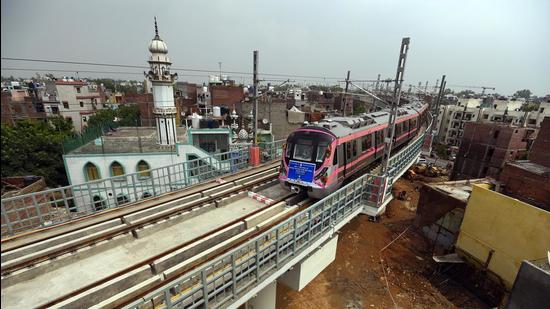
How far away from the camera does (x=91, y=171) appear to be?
20.3 metres

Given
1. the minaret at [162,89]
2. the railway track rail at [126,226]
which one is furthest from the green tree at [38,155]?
the railway track rail at [126,226]

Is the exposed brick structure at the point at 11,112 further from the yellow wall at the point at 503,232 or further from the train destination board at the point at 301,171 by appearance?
the yellow wall at the point at 503,232

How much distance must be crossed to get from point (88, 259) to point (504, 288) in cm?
1968

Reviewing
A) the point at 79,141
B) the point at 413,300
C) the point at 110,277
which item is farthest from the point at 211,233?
the point at 79,141

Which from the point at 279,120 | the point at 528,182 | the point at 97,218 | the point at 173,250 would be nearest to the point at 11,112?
the point at 173,250

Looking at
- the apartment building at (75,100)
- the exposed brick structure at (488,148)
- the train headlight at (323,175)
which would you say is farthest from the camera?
the apartment building at (75,100)

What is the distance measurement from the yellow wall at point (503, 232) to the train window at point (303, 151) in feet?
39.5

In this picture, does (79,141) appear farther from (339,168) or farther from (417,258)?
(417,258)

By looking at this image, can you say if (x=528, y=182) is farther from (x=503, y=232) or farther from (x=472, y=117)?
(x=472, y=117)

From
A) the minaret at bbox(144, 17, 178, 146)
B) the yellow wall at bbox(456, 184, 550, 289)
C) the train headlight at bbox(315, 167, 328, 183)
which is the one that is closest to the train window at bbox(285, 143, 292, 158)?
the train headlight at bbox(315, 167, 328, 183)

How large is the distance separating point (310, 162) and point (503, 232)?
41.8ft

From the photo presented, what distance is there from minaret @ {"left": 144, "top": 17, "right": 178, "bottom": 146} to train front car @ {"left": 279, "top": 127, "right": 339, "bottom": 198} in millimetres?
16639

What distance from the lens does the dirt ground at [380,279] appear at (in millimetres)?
13945

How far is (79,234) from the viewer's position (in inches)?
309
